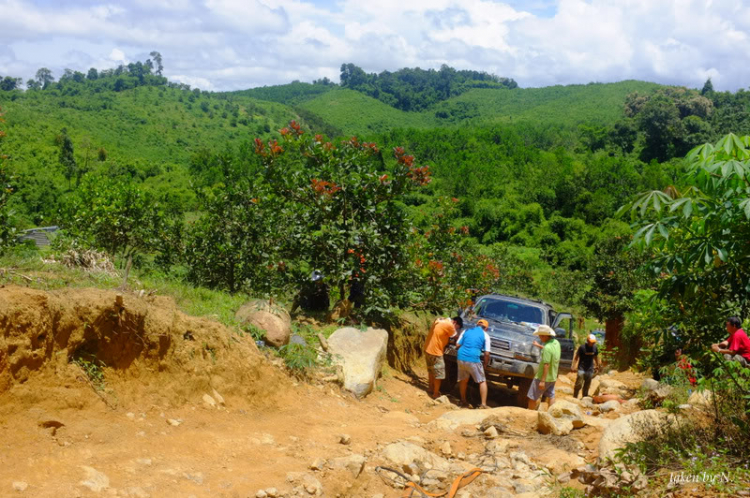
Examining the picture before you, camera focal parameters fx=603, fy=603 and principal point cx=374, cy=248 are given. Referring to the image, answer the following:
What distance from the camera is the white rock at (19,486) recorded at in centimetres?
393

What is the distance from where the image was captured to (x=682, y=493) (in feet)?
14.6

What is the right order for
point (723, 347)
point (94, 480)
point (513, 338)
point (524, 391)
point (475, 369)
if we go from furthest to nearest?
point (524, 391) → point (513, 338) → point (475, 369) → point (723, 347) → point (94, 480)

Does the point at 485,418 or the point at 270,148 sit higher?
the point at 270,148

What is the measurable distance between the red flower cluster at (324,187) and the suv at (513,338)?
10.1ft

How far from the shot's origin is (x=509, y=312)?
10719mm

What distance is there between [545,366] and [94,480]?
619cm

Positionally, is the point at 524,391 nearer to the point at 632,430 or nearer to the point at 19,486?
the point at 632,430

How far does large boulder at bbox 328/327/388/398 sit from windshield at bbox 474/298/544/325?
7.15 ft

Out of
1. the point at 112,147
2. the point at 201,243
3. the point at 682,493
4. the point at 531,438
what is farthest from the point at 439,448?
the point at 112,147

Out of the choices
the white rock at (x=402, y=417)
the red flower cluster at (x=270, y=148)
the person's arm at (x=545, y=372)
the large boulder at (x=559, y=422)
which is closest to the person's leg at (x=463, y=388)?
the person's arm at (x=545, y=372)

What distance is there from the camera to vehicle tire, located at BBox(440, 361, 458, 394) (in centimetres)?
1014

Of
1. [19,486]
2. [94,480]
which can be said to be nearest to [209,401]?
[94,480]

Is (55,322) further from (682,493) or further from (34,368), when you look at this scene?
(682,493)

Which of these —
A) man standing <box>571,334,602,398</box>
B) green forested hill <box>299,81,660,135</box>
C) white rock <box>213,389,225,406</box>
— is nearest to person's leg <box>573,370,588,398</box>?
man standing <box>571,334,602,398</box>
